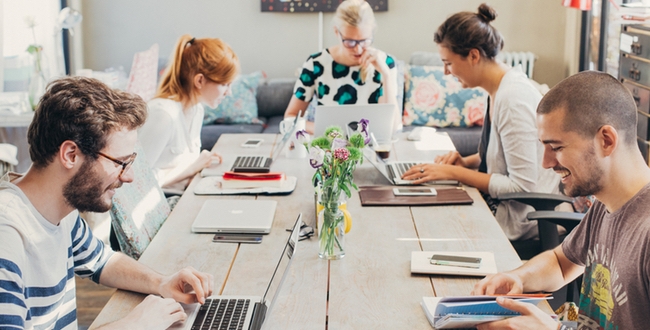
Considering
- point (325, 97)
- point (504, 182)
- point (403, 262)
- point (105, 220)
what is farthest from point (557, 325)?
point (105, 220)

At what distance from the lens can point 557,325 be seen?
1.41m

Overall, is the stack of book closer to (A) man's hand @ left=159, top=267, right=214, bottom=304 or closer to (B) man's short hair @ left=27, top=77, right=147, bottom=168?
(A) man's hand @ left=159, top=267, right=214, bottom=304

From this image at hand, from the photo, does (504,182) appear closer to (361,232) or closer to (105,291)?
(361,232)

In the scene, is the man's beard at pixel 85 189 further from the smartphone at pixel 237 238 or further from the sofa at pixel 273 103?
the sofa at pixel 273 103

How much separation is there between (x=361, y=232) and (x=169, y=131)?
1072mm

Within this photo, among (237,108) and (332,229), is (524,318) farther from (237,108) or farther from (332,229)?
(237,108)

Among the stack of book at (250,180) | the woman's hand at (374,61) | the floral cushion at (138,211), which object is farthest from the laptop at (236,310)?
the woman's hand at (374,61)

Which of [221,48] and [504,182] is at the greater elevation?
[221,48]

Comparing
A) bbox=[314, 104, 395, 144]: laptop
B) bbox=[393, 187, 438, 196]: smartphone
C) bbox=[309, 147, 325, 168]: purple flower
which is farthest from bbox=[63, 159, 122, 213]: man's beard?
bbox=[314, 104, 395, 144]: laptop

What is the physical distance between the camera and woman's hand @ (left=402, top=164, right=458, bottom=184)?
Answer: 2541mm

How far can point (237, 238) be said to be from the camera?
200 centimetres

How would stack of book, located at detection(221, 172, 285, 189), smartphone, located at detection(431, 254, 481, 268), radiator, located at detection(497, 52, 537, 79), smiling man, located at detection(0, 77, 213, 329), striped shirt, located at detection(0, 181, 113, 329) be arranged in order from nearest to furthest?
striped shirt, located at detection(0, 181, 113, 329) < smiling man, located at detection(0, 77, 213, 329) < smartphone, located at detection(431, 254, 481, 268) < stack of book, located at detection(221, 172, 285, 189) < radiator, located at detection(497, 52, 537, 79)

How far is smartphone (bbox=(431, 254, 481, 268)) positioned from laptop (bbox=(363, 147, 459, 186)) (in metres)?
0.79

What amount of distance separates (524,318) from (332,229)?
58 centimetres
